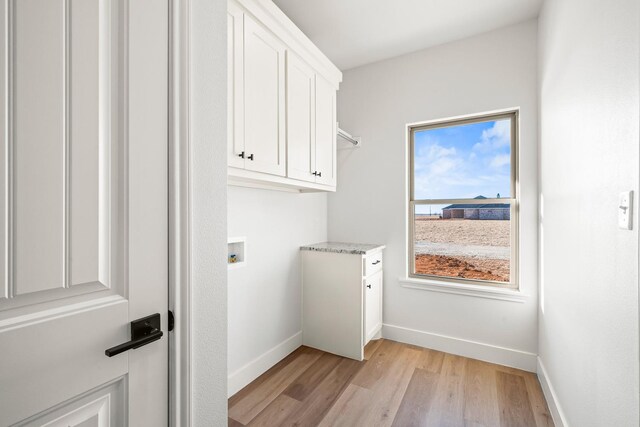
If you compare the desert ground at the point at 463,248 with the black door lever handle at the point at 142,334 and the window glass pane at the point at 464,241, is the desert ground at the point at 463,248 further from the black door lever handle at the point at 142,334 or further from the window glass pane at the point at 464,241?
the black door lever handle at the point at 142,334

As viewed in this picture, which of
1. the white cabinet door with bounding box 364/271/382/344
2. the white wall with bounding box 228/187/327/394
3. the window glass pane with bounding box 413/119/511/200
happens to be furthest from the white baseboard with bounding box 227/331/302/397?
the window glass pane with bounding box 413/119/511/200

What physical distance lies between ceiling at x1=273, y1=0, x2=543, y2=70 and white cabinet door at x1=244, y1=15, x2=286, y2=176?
604mm

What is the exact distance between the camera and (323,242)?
3.05 m

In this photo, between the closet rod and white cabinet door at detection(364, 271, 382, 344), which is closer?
white cabinet door at detection(364, 271, 382, 344)

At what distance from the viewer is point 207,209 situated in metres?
0.97

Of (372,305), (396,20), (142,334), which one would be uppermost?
(396,20)

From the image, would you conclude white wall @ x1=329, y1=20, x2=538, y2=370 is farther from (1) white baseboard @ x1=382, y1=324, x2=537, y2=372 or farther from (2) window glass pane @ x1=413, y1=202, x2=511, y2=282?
(2) window glass pane @ x1=413, y1=202, x2=511, y2=282

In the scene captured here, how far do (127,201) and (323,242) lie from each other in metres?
2.38

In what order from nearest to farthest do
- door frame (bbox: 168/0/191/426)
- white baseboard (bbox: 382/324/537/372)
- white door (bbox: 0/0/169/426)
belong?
white door (bbox: 0/0/169/426) < door frame (bbox: 168/0/191/426) < white baseboard (bbox: 382/324/537/372)

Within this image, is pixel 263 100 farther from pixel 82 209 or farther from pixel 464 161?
pixel 464 161

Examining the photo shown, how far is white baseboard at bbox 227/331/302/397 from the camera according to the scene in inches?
76.5

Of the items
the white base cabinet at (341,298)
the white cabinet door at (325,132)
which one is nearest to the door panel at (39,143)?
the white cabinet door at (325,132)

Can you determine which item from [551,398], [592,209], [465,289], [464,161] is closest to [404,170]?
[464,161]

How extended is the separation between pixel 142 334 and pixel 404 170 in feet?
8.07
